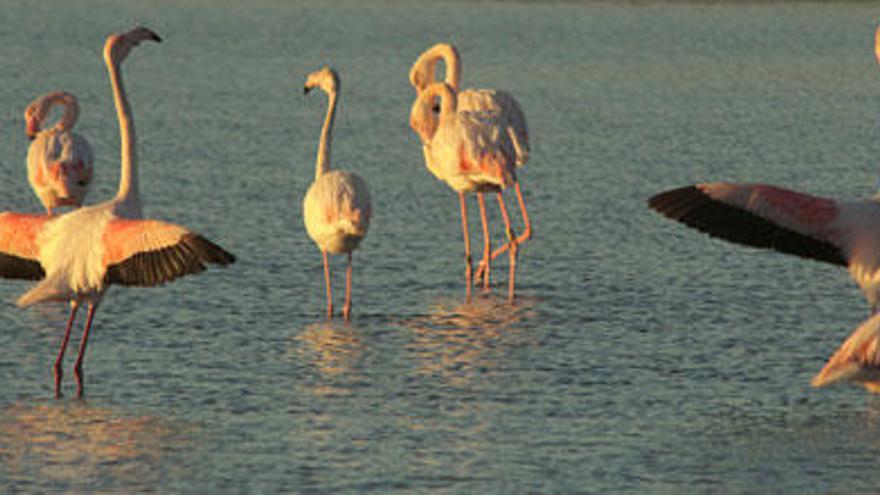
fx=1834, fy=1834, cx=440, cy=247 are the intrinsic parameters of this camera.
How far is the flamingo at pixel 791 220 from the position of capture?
921 cm

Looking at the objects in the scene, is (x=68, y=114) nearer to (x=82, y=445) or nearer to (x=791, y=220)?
(x=82, y=445)

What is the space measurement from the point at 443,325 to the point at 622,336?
1072mm

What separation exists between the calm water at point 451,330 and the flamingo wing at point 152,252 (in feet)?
2.10

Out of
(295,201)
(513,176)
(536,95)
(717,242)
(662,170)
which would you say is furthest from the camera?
(536,95)

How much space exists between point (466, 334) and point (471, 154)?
6.70 ft

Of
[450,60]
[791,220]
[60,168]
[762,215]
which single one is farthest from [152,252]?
[450,60]

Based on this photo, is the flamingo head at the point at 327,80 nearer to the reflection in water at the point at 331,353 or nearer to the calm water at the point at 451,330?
the calm water at the point at 451,330

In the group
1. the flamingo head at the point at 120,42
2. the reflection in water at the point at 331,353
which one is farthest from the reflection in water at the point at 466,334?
the flamingo head at the point at 120,42

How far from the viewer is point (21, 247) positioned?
29.9 feet

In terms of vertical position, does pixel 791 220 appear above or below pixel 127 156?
below

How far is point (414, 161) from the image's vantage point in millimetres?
17719

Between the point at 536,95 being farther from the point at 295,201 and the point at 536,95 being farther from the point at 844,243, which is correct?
the point at 844,243

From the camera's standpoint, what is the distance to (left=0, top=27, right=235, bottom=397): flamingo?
8438 mm

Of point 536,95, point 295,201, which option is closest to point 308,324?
point 295,201
